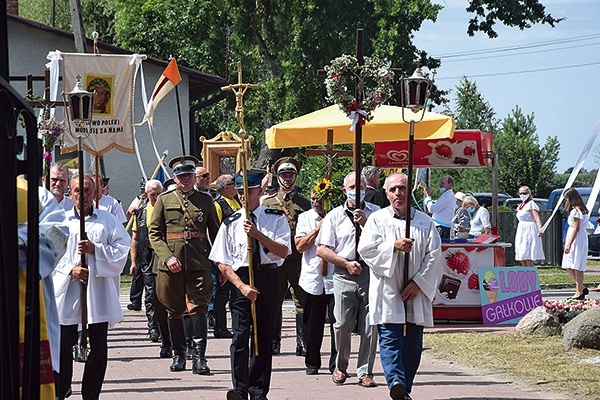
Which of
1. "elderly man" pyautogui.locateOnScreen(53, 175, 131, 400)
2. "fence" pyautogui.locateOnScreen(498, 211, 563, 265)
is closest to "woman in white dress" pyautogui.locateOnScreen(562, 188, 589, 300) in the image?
"elderly man" pyautogui.locateOnScreen(53, 175, 131, 400)

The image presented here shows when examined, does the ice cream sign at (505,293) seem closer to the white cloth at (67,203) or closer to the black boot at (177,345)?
the black boot at (177,345)

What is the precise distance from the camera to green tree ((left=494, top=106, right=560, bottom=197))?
56281mm

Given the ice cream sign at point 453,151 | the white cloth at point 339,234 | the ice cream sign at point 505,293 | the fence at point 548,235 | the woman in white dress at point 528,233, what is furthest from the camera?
the fence at point 548,235

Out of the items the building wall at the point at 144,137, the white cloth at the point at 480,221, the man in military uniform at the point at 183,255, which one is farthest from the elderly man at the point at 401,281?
the building wall at the point at 144,137

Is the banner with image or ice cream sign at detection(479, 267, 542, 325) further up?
the banner with image

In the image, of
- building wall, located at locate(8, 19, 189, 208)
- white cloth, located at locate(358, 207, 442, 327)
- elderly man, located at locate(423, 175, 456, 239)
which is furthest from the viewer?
building wall, located at locate(8, 19, 189, 208)

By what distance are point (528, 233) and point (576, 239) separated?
460cm

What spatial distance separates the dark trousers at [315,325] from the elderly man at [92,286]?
257 centimetres

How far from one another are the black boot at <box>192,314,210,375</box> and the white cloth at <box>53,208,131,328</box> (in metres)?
2.17

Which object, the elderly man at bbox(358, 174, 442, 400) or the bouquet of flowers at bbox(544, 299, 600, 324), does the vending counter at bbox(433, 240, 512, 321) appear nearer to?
the bouquet of flowers at bbox(544, 299, 600, 324)

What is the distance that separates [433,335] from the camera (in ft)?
45.6

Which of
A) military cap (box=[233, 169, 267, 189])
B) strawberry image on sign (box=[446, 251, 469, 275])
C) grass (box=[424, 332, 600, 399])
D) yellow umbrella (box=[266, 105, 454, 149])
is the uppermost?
yellow umbrella (box=[266, 105, 454, 149])

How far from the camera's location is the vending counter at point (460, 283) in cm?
1516

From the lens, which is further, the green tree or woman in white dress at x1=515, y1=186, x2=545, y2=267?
the green tree
